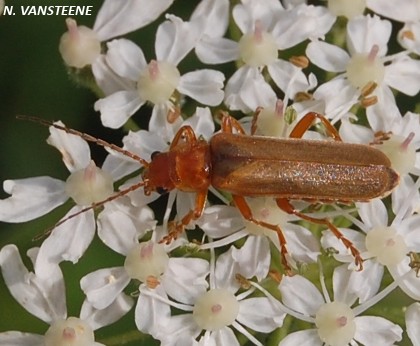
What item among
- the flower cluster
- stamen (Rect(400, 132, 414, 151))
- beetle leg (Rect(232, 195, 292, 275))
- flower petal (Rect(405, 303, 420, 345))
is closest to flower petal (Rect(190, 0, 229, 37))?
the flower cluster

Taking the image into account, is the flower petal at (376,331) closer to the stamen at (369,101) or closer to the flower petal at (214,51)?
the stamen at (369,101)

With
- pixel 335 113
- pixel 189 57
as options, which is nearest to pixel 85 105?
pixel 189 57

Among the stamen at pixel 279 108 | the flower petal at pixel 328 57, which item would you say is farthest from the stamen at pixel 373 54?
the stamen at pixel 279 108

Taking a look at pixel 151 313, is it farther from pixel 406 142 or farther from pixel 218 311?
pixel 406 142

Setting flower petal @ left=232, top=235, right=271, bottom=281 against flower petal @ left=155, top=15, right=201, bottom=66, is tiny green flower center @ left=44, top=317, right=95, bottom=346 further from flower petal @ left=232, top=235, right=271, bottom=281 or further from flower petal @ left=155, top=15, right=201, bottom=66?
flower petal @ left=155, top=15, right=201, bottom=66

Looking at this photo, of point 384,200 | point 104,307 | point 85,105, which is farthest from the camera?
point 85,105

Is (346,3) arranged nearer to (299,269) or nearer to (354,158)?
(354,158)

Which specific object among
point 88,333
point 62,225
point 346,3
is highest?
point 346,3

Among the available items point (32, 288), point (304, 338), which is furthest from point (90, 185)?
point (304, 338)
